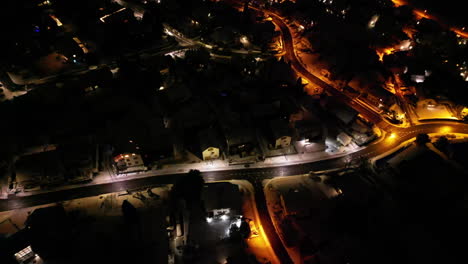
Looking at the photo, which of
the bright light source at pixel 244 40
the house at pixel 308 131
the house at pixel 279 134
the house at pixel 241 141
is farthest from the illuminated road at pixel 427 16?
the house at pixel 241 141

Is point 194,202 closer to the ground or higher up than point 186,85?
closer to the ground

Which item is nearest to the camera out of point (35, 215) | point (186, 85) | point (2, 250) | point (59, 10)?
point (2, 250)

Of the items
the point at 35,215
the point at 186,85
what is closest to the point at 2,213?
the point at 35,215

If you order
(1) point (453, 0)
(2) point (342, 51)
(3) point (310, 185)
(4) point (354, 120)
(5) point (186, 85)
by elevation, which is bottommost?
(3) point (310, 185)

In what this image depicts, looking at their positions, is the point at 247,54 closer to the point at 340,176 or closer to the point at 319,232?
the point at 340,176

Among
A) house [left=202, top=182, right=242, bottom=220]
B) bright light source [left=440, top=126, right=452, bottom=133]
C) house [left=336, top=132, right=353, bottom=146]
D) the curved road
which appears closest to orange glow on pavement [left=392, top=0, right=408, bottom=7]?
the curved road

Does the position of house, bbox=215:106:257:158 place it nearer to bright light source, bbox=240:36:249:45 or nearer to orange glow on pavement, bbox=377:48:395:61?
bright light source, bbox=240:36:249:45
